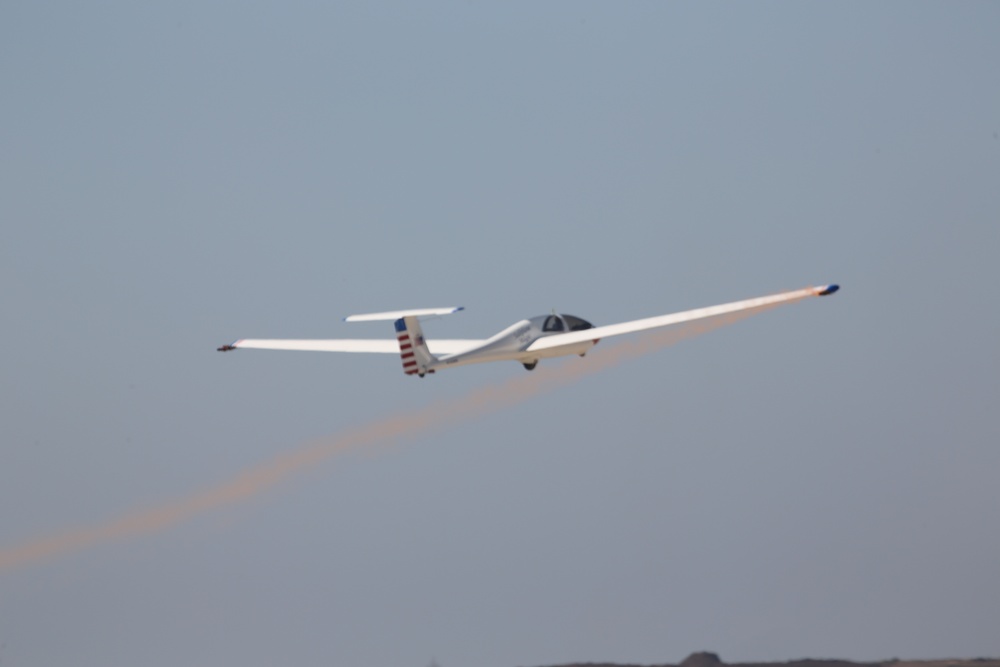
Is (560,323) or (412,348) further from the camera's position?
(560,323)

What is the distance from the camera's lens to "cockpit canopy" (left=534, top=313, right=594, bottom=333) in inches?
3511

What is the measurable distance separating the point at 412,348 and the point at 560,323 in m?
8.55

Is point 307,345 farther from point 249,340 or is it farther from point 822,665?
point 822,665

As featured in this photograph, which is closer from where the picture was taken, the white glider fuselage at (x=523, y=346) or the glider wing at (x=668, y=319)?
the glider wing at (x=668, y=319)

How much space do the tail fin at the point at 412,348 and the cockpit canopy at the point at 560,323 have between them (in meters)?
6.68

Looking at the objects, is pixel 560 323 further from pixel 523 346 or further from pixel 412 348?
pixel 412 348

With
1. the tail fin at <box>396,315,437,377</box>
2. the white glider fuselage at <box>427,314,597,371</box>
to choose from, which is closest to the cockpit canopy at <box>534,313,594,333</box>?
the white glider fuselage at <box>427,314,597,371</box>

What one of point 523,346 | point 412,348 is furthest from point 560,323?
point 412,348

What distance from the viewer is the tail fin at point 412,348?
85.8 m

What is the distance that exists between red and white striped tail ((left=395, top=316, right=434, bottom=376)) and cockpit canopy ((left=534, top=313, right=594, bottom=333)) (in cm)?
676

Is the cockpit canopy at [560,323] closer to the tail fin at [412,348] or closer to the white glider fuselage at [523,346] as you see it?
the white glider fuselage at [523,346]

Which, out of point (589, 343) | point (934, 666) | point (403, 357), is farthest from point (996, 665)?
point (403, 357)

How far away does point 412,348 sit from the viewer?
85750 mm

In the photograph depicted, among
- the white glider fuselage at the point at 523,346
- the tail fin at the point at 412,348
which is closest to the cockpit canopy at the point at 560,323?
the white glider fuselage at the point at 523,346
